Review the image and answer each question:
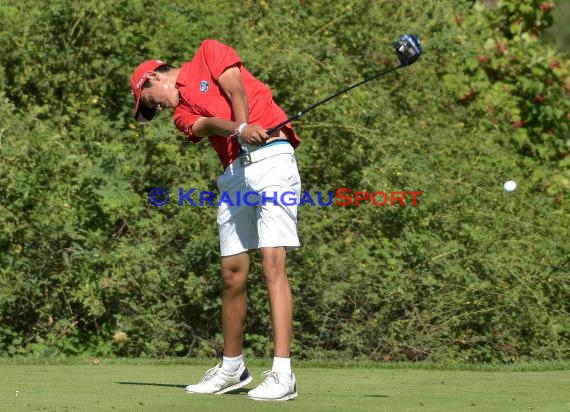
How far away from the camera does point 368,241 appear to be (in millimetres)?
9617

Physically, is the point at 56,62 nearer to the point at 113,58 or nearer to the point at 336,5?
the point at 113,58

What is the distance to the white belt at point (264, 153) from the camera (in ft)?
18.8

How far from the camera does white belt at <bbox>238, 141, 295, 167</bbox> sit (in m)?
5.72

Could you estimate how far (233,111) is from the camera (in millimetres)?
5715

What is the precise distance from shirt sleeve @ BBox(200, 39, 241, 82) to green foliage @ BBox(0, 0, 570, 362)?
→ 10.5ft

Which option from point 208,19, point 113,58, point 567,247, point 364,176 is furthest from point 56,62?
point 567,247

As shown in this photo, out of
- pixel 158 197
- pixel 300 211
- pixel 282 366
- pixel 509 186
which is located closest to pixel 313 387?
pixel 282 366

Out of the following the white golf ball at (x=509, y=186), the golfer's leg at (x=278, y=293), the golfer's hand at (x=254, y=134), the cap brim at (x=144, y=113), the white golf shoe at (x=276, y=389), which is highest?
the white golf ball at (x=509, y=186)

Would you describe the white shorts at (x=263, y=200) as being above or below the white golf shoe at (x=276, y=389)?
above

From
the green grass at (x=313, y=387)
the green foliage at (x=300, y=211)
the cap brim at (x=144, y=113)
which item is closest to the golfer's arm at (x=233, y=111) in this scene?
the cap brim at (x=144, y=113)

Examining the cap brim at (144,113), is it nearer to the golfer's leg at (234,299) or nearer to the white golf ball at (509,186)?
the golfer's leg at (234,299)

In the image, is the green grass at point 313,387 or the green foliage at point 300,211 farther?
the green foliage at point 300,211

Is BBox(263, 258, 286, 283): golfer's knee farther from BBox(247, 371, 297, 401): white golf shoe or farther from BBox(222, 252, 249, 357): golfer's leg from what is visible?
BBox(247, 371, 297, 401): white golf shoe

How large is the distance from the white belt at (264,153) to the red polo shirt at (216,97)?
84 mm
